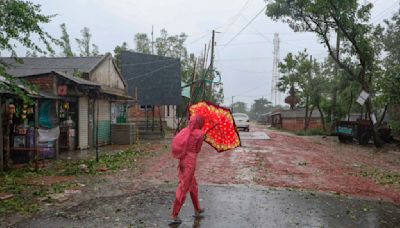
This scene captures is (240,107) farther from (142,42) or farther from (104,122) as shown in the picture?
(104,122)

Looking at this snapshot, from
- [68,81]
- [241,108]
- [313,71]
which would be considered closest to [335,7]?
[68,81]

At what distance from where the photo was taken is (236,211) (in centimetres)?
708

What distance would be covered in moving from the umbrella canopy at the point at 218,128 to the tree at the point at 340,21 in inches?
576

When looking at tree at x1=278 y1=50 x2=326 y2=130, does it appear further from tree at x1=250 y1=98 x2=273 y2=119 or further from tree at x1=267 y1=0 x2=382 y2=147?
tree at x1=250 y1=98 x2=273 y2=119

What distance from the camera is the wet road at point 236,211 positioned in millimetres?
6336

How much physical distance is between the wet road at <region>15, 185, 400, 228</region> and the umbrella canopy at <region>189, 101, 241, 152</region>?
3.83ft

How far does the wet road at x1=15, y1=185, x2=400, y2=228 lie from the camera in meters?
6.34

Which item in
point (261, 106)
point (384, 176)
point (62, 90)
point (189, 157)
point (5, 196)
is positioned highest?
point (261, 106)

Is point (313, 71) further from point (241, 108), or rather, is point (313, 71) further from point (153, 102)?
point (241, 108)

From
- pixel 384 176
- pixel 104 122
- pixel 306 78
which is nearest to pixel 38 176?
pixel 384 176

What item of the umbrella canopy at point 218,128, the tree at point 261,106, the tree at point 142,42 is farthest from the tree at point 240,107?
the umbrella canopy at point 218,128

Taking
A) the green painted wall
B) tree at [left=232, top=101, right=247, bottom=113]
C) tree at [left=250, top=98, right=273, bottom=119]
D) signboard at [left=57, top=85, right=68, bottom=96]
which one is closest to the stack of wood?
the green painted wall

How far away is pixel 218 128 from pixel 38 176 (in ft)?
18.2

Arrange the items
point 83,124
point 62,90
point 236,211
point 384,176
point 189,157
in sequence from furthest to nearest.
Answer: point 83,124 → point 62,90 → point 384,176 → point 236,211 → point 189,157
